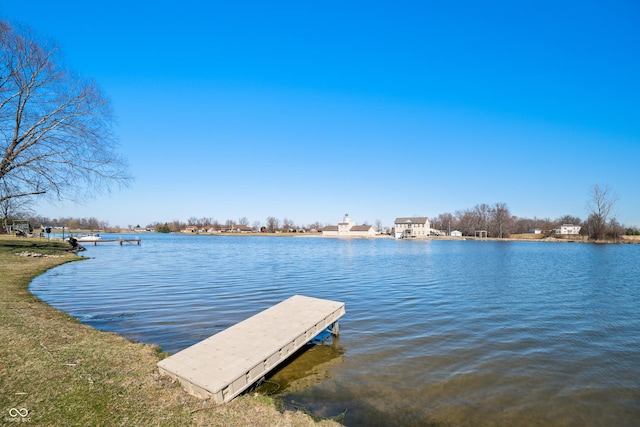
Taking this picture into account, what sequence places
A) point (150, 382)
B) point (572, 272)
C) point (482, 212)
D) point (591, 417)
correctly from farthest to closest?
point (482, 212)
point (572, 272)
point (591, 417)
point (150, 382)

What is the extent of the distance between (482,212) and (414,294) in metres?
135

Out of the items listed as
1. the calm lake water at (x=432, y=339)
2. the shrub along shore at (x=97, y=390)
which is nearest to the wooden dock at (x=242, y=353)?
the shrub along shore at (x=97, y=390)

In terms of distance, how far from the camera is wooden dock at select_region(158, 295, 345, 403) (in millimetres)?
5797

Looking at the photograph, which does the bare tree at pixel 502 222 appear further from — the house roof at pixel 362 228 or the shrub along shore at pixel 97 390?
the shrub along shore at pixel 97 390

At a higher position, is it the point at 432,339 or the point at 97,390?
the point at 97,390

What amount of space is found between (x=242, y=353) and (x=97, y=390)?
253cm

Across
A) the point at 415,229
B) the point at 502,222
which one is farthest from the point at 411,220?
the point at 502,222

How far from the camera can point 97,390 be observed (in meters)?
5.35

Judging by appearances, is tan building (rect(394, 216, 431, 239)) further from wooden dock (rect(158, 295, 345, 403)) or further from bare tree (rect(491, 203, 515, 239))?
Answer: wooden dock (rect(158, 295, 345, 403))

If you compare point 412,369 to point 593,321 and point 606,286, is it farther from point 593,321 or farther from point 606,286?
point 606,286

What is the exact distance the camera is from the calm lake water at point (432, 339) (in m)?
6.64

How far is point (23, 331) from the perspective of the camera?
794 centimetres

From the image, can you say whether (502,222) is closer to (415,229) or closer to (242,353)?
(415,229)

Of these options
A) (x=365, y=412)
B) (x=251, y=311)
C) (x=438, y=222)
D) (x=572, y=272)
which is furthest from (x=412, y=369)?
(x=438, y=222)
